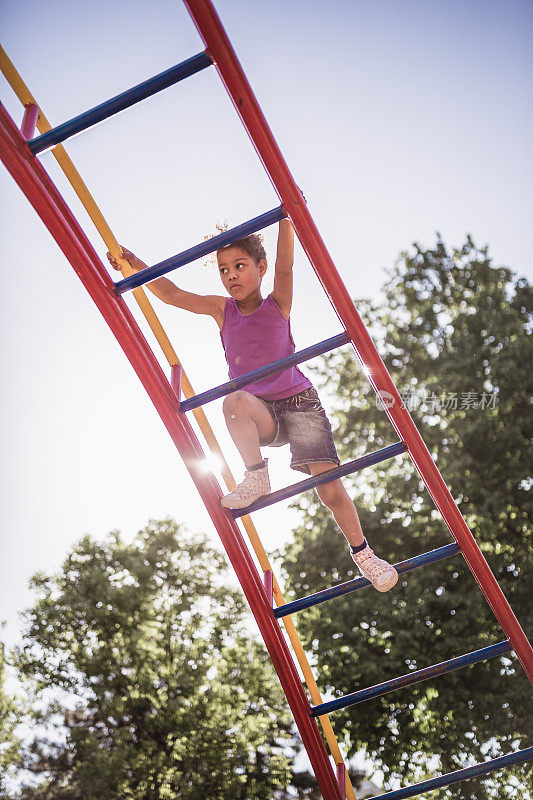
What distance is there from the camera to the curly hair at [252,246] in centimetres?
270

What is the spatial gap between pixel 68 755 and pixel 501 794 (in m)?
6.07

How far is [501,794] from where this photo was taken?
804 centimetres

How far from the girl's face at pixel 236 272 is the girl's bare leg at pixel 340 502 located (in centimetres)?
74

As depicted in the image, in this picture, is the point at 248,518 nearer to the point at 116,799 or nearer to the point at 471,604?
the point at 471,604

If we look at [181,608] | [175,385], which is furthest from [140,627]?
[175,385]

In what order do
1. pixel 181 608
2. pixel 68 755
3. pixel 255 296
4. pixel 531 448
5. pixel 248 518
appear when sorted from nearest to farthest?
pixel 255 296
pixel 248 518
pixel 531 448
pixel 68 755
pixel 181 608

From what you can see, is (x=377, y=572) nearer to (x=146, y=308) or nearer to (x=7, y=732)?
(x=146, y=308)

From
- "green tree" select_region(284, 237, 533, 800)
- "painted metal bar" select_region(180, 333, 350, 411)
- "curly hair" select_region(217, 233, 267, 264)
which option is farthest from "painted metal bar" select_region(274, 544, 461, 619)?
"green tree" select_region(284, 237, 533, 800)

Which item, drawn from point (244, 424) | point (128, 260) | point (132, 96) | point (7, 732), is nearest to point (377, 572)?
point (244, 424)

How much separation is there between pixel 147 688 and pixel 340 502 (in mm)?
8334

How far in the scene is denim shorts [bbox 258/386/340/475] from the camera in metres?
2.72

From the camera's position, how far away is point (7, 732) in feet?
34.5

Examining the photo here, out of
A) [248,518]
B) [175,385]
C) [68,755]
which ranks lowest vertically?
[248,518]

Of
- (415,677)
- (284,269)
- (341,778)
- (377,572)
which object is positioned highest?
(284,269)
